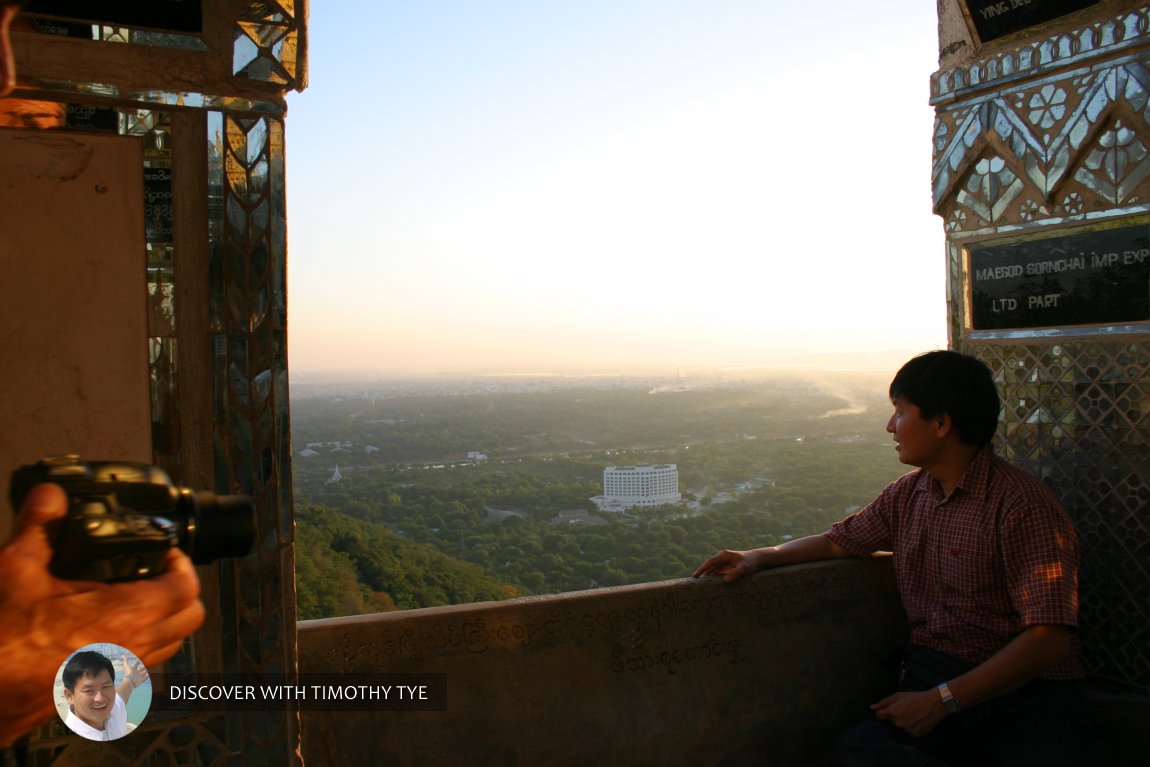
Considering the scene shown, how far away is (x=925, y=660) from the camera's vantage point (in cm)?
284

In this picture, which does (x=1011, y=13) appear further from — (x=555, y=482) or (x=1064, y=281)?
(x=555, y=482)

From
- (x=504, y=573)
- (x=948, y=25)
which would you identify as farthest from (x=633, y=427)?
(x=948, y=25)

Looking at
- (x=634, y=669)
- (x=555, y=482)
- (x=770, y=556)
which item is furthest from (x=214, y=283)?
(x=555, y=482)

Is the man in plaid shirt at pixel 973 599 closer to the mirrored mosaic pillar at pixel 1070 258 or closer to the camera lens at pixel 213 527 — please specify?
the mirrored mosaic pillar at pixel 1070 258

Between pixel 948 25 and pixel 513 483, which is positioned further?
pixel 513 483

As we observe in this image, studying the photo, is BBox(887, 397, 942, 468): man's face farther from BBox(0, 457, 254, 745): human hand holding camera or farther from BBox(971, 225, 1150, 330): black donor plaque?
BBox(0, 457, 254, 745): human hand holding camera

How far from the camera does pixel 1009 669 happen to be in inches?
97.3

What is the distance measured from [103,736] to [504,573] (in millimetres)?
7332

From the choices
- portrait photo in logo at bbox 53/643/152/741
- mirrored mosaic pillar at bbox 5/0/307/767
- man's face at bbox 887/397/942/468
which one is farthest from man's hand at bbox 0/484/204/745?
man's face at bbox 887/397/942/468

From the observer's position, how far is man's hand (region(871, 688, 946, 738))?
8.40 feet

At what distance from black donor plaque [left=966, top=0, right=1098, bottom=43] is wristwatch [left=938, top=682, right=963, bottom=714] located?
259 cm

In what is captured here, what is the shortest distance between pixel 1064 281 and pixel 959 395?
85 centimetres

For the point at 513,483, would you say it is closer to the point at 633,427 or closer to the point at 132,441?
the point at 633,427

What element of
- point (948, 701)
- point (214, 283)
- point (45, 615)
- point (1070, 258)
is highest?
point (1070, 258)
